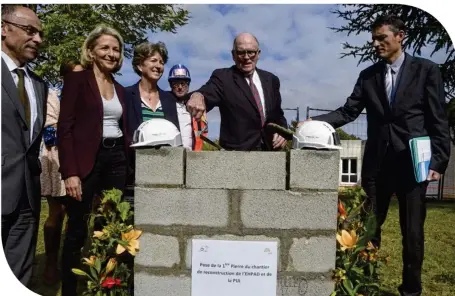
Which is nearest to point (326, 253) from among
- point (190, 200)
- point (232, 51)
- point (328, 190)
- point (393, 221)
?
point (328, 190)

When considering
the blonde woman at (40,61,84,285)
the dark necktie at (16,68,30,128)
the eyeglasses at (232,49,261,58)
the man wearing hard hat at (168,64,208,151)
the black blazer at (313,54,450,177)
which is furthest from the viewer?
the blonde woman at (40,61,84,285)

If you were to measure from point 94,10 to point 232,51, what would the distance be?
1.24 metres

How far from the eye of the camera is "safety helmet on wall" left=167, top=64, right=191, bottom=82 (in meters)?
3.83

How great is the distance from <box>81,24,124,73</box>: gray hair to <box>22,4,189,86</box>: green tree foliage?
1.63 ft

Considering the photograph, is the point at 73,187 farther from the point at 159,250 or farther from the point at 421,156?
the point at 421,156

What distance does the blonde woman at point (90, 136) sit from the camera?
288cm

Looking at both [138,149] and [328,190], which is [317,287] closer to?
[328,190]

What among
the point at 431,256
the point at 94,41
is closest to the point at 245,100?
the point at 94,41

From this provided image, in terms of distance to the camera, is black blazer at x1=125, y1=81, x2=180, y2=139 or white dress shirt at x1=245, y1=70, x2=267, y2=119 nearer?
black blazer at x1=125, y1=81, x2=180, y2=139

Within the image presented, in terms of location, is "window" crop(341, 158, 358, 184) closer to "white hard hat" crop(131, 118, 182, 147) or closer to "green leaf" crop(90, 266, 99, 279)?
"white hard hat" crop(131, 118, 182, 147)

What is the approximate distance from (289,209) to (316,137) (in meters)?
0.45

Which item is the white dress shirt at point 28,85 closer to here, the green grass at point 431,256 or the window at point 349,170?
the green grass at point 431,256

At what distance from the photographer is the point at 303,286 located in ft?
8.48

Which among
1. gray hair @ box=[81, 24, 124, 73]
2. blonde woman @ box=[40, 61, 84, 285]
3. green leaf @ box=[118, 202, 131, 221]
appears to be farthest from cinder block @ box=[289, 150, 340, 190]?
blonde woman @ box=[40, 61, 84, 285]
